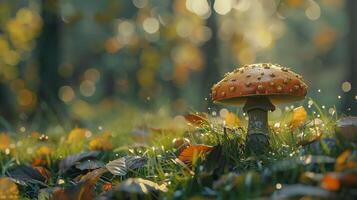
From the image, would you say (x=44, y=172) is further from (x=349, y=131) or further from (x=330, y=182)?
(x=330, y=182)

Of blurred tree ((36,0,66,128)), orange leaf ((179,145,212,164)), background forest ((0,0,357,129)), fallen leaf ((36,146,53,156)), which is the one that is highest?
background forest ((0,0,357,129))

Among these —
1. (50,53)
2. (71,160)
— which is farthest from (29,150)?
(50,53)

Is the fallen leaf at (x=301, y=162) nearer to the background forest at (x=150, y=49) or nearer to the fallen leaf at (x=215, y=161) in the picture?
the fallen leaf at (x=215, y=161)

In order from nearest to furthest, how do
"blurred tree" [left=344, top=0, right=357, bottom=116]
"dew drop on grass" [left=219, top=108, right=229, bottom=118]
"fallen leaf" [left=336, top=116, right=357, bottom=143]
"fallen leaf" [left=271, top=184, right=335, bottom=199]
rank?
"fallen leaf" [left=271, top=184, right=335, bottom=199] → "fallen leaf" [left=336, top=116, right=357, bottom=143] → "dew drop on grass" [left=219, top=108, right=229, bottom=118] → "blurred tree" [left=344, top=0, right=357, bottom=116]

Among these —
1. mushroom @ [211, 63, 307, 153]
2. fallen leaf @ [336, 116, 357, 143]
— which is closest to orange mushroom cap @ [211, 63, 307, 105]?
mushroom @ [211, 63, 307, 153]

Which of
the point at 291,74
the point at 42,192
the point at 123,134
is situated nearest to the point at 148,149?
the point at 42,192

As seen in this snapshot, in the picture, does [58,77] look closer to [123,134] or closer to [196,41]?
[123,134]

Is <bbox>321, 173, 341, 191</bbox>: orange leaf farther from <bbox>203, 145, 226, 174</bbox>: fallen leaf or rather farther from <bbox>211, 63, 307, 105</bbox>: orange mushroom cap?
<bbox>211, 63, 307, 105</bbox>: orange mushroom cap

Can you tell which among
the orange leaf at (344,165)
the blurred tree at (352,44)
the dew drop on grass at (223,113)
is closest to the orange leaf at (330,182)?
the orange leaf at (344,165)
